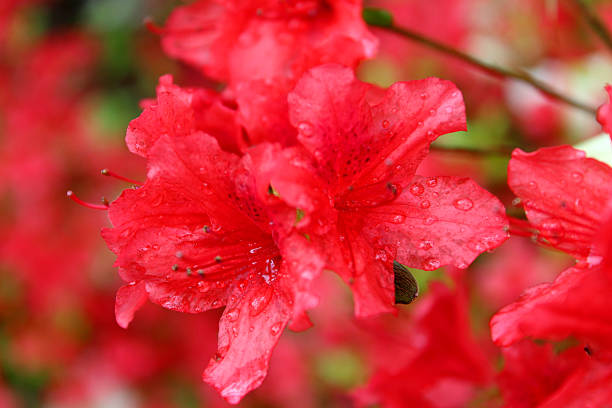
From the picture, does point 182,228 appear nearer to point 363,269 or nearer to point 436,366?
point 363,269

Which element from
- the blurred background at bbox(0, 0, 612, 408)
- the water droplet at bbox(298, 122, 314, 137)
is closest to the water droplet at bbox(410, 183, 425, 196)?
the water droplet at bbox(298, 122, 314, 137)

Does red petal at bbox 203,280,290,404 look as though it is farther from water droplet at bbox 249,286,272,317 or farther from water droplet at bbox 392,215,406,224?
water droplet at bbox 392,215,406,224

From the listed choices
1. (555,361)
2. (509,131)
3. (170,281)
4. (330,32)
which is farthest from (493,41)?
(170,281)

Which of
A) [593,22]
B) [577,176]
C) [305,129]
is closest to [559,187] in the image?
[577,176]

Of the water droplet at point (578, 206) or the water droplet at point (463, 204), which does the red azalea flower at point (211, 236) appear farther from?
the water droplet at point (578, 206)

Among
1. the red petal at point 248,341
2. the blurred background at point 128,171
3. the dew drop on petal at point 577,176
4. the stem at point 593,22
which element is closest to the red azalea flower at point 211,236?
the red petal at point 248,341

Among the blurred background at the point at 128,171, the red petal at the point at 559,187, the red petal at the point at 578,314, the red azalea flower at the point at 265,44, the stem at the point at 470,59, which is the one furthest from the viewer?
the blurred background at the point at 128,171
